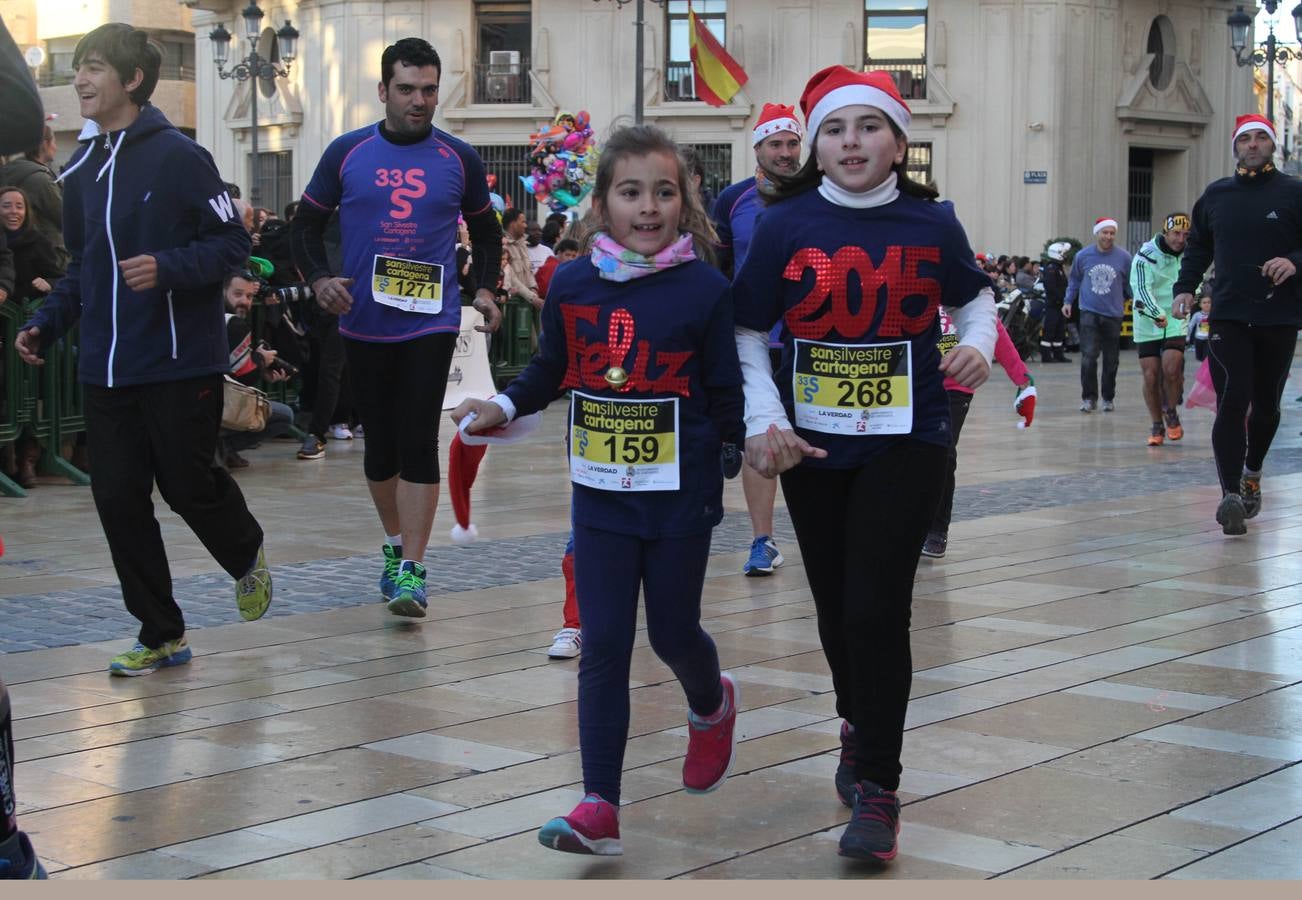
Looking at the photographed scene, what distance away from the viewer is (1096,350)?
1870 centimetres

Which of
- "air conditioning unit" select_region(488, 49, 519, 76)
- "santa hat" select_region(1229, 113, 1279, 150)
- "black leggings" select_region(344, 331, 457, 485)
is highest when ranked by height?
"air conditioning unit" select_region(488, 49, 519, 76)

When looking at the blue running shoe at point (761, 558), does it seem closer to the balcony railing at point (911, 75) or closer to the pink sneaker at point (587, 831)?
the pink sneaker at point (587, 831)

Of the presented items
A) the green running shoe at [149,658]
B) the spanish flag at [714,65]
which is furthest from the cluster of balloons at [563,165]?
the green running shoe at [149,658]

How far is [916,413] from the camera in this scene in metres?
4.34

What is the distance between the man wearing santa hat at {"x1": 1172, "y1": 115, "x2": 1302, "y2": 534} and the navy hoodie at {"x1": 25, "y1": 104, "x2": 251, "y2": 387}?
5470mm

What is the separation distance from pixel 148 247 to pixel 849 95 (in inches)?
107

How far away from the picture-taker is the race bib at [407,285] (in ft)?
23.0

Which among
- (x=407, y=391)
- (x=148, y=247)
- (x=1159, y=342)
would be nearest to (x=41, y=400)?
(x=407, y=391)

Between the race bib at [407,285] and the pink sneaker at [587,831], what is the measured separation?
3.26m

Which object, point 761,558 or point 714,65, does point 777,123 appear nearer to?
point 761,558

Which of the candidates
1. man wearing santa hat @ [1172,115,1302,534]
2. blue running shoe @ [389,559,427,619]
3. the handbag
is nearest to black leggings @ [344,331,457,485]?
blue running shoe @ [389,559,427,619]

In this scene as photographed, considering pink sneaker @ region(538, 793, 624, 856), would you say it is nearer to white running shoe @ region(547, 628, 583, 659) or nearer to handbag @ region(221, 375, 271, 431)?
white running shoe @ region(547, 628, 583, 659)

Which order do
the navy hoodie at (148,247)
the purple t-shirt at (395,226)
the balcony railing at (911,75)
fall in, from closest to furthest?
1. the navy hoodie at (148,247)
2. the purple t-shirt at (395,226)
3. the balcony railing at (911,75)

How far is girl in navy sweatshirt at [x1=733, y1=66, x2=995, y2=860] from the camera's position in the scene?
428cm
